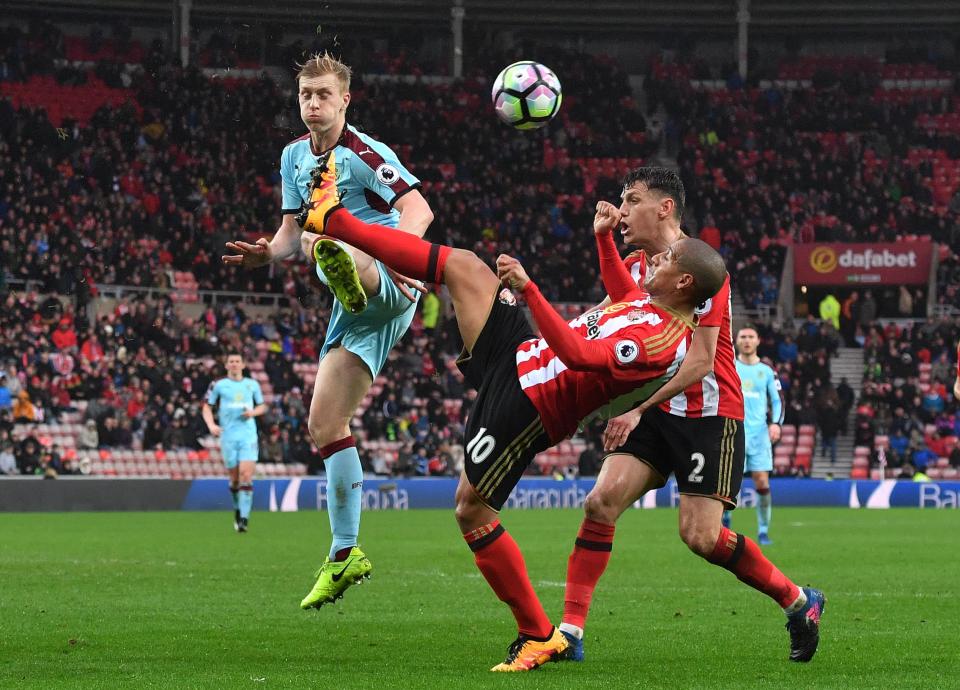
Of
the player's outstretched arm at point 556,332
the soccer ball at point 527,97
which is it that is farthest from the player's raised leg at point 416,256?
the soccer ball at point 527,97

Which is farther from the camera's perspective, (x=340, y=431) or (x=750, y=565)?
(x=340, y=431)

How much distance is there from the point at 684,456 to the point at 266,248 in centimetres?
235

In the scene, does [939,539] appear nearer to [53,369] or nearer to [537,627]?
[537,627]

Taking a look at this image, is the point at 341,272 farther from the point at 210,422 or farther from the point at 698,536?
the point at 210,422

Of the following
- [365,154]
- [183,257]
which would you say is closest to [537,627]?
[365,154]

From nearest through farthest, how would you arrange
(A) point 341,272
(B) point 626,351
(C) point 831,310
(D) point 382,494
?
(B) point 626,351 < (A) point 341,272 < (D) point 382,494 < (C) point 831,310

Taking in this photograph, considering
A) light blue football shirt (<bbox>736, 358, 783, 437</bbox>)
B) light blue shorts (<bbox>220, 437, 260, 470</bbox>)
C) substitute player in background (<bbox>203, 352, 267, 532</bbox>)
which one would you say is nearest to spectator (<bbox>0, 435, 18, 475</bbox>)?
substitute player in background (<bbox>203, 352, 267, 532</bbox>)

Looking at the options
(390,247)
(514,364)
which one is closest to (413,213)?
(390,247)

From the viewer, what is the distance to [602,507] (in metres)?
7.06

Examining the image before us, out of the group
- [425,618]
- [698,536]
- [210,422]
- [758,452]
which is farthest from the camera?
[210,422]

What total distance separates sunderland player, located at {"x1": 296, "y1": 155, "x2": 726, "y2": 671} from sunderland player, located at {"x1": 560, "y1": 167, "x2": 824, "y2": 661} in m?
0.40

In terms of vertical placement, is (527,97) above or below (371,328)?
above

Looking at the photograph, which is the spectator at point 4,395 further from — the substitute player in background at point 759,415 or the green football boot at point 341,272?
the green football boot at point 341,272

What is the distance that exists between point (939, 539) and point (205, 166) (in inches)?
847
